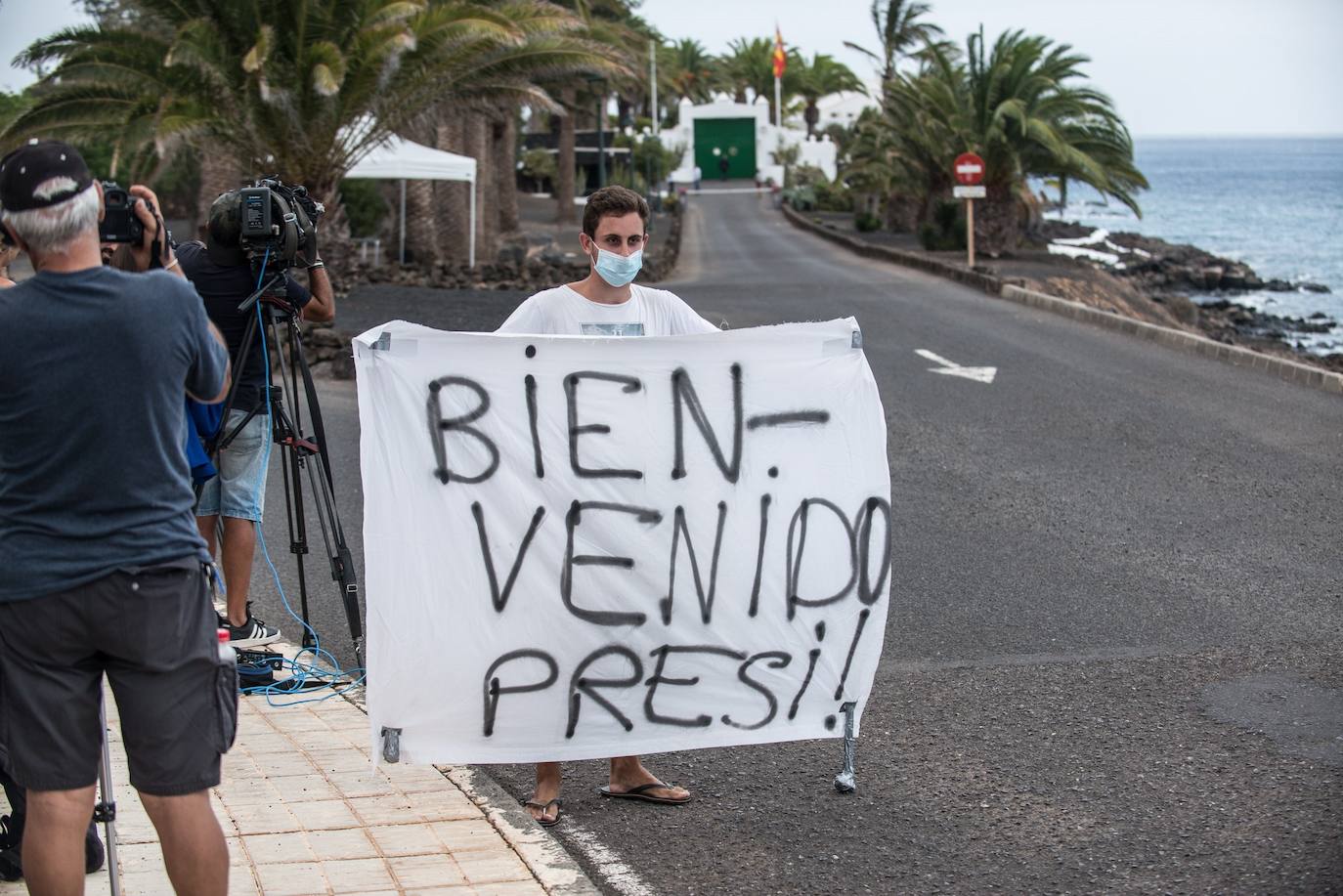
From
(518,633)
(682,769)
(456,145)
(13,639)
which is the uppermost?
(456,145)

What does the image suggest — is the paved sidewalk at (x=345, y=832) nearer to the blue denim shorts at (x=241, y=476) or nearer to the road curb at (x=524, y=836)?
the road curb at (x=524, y=836)

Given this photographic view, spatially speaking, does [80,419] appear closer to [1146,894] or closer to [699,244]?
[1146,894]

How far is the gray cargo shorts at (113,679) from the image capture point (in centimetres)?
312

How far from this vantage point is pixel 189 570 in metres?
3.23

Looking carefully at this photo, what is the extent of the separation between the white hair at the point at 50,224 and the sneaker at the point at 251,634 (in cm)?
339

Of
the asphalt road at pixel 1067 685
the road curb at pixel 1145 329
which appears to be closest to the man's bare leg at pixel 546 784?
the asphalt road at pixel 1067 685

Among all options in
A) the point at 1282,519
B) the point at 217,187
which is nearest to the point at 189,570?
the point at 1282,519

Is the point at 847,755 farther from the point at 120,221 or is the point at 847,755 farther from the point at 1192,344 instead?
the point at 1192,344

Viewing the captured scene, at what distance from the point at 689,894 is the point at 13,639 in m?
1.93

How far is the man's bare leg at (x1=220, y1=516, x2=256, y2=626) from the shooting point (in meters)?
6.26

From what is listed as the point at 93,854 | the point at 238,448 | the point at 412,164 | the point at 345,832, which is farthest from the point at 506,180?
the point at 93,854

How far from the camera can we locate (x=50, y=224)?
312cm

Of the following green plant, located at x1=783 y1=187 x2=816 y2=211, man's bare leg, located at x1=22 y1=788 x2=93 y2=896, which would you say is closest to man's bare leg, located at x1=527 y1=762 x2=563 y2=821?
man's bare leg, located at x1=22 y1=788 x2=93 y2=896

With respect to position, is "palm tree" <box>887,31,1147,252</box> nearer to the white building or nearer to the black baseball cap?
the black baseball cap
